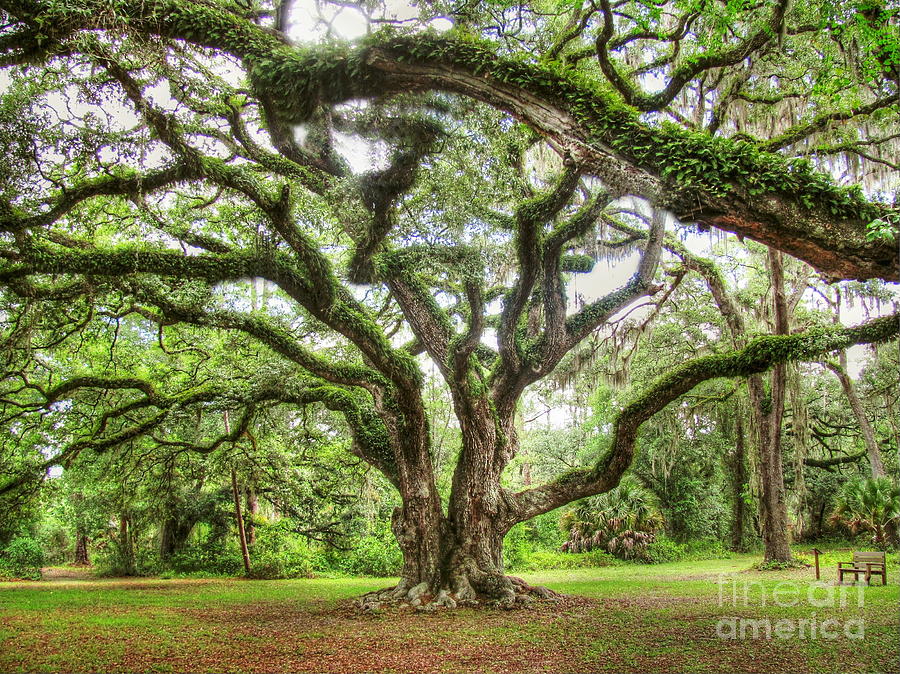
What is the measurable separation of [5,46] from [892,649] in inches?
392

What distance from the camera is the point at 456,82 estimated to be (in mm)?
4883

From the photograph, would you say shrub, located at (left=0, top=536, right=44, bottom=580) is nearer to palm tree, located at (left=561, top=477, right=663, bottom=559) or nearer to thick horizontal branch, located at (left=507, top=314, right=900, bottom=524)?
thick horizontal branch, located at (left=507, top=314, right=900, bottom=524)

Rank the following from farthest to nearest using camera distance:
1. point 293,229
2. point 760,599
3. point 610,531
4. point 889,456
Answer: point 889,456 → point 610,531 → point 760,599 → point 293,229

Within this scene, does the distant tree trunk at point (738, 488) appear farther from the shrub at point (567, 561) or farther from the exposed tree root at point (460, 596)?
the exposed tree root at point (460, 596)

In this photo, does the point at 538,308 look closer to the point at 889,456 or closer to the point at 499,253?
the point at 499,253

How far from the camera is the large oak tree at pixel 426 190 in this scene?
466 cm

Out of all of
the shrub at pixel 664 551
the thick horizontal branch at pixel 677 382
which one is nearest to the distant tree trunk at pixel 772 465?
the shrub at pixel 664 551

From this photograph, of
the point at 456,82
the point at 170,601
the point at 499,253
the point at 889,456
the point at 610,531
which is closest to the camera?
the point at 456,82

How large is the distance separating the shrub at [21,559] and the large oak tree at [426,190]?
8.70 metres

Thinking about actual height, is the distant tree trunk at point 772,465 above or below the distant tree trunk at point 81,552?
above

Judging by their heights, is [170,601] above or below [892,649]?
below

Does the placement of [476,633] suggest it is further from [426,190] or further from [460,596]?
[426,190]

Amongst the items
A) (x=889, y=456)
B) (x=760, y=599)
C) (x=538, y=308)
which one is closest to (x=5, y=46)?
(x=538, y=308)

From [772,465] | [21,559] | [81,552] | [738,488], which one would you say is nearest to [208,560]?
[21,559]
